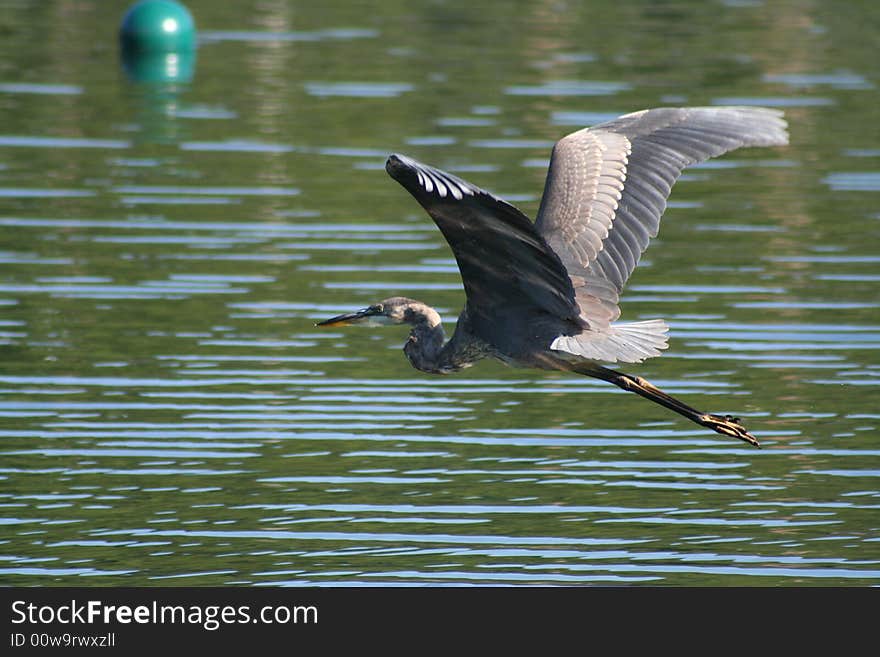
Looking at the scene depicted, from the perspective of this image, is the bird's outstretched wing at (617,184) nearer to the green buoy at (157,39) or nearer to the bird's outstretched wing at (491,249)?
the bird's outstretched wing at (491,249)

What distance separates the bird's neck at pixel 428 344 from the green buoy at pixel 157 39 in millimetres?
14490

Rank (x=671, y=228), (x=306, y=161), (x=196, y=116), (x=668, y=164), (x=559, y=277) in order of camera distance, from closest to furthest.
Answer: (x=559, y=277) < (x=668, y=164) < (x=671, y=228) < (x=306, y=161) < (x=196, y=116)

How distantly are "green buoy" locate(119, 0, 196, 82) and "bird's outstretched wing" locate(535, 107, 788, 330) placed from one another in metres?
14.8

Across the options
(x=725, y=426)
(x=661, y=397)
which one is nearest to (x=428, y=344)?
(x=661, y=397)

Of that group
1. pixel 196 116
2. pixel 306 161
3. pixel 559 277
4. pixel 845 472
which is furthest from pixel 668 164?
pixel 196 116

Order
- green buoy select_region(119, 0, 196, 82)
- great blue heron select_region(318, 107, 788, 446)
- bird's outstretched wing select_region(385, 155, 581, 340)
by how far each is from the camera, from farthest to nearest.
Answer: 1. green buoy select_region(119, 0, 196, 82)
2. great blue heron select_region(318, 107, 788, 446)
3. bird's outstretched wing select_region(385, 155, 581, 340)

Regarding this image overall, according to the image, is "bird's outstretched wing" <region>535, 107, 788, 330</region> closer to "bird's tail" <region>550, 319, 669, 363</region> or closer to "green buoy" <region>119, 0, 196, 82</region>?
"bird's tail" <region>550, 319, 669, 363</region>

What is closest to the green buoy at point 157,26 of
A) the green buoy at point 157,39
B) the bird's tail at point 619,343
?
the green buoy at point 157,39

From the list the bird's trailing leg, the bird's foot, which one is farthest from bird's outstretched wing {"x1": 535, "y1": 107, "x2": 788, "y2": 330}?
the bird's foot

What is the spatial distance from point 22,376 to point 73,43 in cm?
1491

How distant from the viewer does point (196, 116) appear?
20.3m

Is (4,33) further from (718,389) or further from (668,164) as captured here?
(668,164)

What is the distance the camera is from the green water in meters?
8.71

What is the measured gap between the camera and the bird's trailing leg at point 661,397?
8.88m
